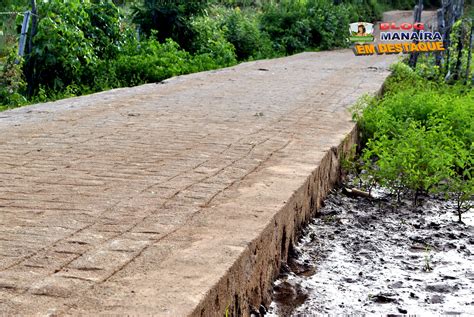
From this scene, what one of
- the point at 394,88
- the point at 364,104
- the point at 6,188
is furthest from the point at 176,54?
the point at 6,188

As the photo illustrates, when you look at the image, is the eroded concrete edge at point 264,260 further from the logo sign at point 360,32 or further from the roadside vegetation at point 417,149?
the logo sign at point 360,32

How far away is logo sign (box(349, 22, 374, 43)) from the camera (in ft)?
78.4

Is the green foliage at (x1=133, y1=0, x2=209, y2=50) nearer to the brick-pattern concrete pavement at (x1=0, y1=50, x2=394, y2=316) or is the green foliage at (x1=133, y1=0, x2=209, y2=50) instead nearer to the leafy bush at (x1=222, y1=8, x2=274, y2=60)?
the leafy bush at (x1=222, y1=8, x2=274, y2=60)

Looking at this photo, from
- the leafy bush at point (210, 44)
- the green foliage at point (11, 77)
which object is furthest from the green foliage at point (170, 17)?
the green foliage at point (11, 77)

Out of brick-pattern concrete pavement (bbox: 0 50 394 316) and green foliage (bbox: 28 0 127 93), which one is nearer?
brick-pattern concrete pavement (bbox: 0 50 394 316)

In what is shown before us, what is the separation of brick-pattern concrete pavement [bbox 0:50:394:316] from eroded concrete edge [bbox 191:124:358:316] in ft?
0.15

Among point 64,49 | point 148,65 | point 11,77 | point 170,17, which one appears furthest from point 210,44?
point 11,77

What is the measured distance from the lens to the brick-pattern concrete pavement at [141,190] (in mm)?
2471

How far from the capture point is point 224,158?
15.2ft

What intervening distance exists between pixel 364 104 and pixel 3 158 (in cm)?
396

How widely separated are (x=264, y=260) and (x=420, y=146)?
2454 mm

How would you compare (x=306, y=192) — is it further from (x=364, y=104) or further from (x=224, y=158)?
(x=364, y=104)

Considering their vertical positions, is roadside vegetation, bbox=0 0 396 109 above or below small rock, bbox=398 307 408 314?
above

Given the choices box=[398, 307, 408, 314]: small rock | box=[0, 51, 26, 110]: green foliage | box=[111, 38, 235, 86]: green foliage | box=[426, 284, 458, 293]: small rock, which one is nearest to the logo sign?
box=[111, 38, 235, 86]: green foliage
